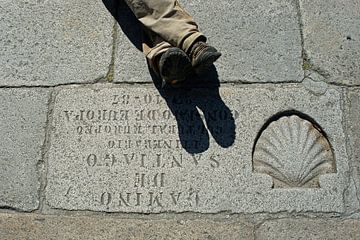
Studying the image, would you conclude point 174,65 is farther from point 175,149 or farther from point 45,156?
point 45,156

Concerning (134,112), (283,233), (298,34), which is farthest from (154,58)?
(283,233)

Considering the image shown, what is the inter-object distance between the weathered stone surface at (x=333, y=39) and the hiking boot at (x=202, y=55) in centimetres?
63

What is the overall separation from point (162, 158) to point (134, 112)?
29cm

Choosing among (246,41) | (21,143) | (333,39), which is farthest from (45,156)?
(333,39)

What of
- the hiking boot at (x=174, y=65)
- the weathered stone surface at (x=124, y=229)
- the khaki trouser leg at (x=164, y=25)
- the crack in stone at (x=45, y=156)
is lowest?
the weathered stone surface at (x=124, y=229)

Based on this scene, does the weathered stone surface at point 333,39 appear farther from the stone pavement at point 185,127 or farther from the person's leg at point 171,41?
the person's leg at point 171,41

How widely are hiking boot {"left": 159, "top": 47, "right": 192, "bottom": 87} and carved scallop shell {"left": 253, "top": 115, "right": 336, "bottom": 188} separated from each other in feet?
1.67

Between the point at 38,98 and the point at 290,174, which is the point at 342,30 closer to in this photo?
the point at 290,174

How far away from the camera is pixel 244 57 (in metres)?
2.74

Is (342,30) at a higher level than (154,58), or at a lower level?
higher

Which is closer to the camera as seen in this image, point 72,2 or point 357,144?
point 357,144

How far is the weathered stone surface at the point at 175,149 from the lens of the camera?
7.94ft

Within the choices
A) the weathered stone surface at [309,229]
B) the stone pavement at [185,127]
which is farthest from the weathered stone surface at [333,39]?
the weathered stone surface at [309,229]

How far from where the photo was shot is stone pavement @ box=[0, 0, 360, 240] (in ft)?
7.86
